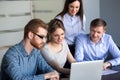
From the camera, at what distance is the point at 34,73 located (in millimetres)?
2094

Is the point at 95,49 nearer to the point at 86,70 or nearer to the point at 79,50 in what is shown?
the point at 79,50

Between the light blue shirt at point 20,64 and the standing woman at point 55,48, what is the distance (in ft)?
1.09

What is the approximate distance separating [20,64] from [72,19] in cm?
118

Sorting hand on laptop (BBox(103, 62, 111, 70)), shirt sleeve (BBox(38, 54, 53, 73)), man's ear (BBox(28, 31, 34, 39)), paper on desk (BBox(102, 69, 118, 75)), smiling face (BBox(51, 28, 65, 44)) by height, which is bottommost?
paper on desk (BBox(102, 69, 118, 75))

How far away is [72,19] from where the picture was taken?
2.95 m

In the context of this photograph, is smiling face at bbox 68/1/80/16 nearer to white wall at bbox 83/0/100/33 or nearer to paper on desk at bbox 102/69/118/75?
paper on desk at bbox 102/69/118/75

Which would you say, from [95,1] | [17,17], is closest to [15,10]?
[17,17]

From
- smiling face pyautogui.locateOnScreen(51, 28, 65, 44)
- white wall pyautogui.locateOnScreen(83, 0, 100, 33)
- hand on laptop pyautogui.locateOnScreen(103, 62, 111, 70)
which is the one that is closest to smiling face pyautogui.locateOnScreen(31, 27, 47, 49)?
smiling face pyautogui.locateOnScreen(51, 28, 65, 44)

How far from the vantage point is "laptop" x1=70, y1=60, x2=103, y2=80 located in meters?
1.86

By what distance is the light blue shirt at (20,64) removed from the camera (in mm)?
1855

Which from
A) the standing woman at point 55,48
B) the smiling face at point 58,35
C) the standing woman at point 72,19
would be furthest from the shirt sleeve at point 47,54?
the standing woman at point 72,19

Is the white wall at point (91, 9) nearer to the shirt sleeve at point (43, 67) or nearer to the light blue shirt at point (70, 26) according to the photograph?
the light blue shirt at point (70, 26)

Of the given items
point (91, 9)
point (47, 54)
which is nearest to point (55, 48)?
point (47, 54)

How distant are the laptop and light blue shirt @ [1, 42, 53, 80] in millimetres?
261
